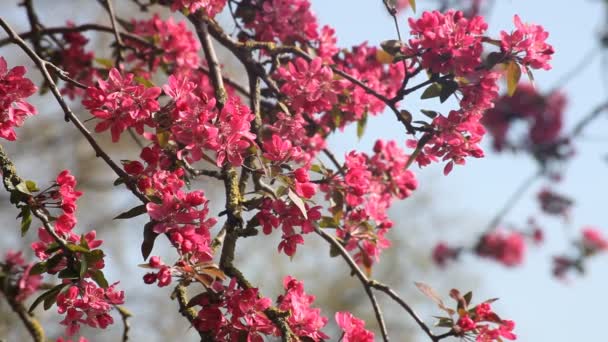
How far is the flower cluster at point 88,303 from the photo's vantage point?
1.40m

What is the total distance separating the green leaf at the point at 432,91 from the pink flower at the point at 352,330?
50 centimetres

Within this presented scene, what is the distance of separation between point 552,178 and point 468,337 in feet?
13.9

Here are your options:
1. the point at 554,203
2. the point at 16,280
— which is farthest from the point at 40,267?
the point at 554,203

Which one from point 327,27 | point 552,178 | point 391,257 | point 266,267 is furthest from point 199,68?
point 391,257

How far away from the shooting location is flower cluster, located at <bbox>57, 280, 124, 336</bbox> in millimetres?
1404

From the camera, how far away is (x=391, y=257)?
539 inches

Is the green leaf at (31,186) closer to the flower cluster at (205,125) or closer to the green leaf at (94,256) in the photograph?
the green leaf at (94,256)

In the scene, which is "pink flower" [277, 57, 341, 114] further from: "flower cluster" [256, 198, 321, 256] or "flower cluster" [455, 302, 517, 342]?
"flower cluster" [455, 302, 517, 342]

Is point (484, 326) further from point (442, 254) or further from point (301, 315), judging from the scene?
point (442, 254)

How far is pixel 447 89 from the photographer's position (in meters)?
1.66

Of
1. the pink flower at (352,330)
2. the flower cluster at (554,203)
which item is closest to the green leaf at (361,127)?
the pink flower at (352,330)

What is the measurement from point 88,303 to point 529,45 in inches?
40.2

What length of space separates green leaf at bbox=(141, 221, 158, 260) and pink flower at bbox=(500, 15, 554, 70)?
826 mm

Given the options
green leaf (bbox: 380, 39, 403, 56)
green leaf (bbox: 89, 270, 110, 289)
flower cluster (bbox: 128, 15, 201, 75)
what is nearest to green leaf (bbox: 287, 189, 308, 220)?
green leaf (bbox: 89, 270, 110, 289)
